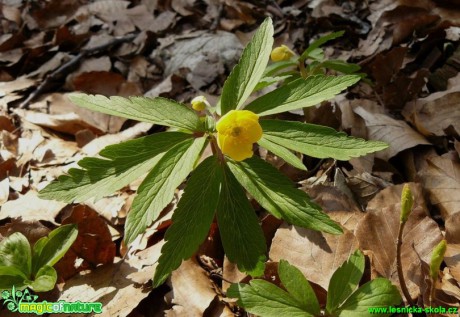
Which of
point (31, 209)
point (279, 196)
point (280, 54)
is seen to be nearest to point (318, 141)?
point (279, 196)

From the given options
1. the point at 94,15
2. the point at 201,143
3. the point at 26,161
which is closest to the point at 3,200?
the point at 26,161

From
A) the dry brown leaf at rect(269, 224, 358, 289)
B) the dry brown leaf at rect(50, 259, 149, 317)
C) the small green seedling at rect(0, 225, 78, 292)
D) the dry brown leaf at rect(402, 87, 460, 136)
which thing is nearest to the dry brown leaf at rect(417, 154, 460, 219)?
the dry brown leaf at rect(402, 87, 460, 136)

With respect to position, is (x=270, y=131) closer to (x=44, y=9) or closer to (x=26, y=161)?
(x=26, y=161)

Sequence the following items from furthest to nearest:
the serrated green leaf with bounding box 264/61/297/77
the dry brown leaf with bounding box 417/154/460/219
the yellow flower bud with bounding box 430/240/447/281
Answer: the serrated green leaf with bounding box 264/61/297/77
the dry brown leaf with bounding box 417/154/460/219
the yellow flower bud with bounding box 430/240/447/281

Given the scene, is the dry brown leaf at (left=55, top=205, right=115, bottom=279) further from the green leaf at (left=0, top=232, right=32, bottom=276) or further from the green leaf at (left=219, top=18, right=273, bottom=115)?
the green leaf at (left=219, top=18, right=273, bottom=115)

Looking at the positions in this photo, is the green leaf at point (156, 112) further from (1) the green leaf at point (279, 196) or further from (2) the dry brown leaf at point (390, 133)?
(2) the dry brown leaf at point (390, 133)

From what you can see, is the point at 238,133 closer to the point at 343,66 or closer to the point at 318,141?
the point at 318,141
